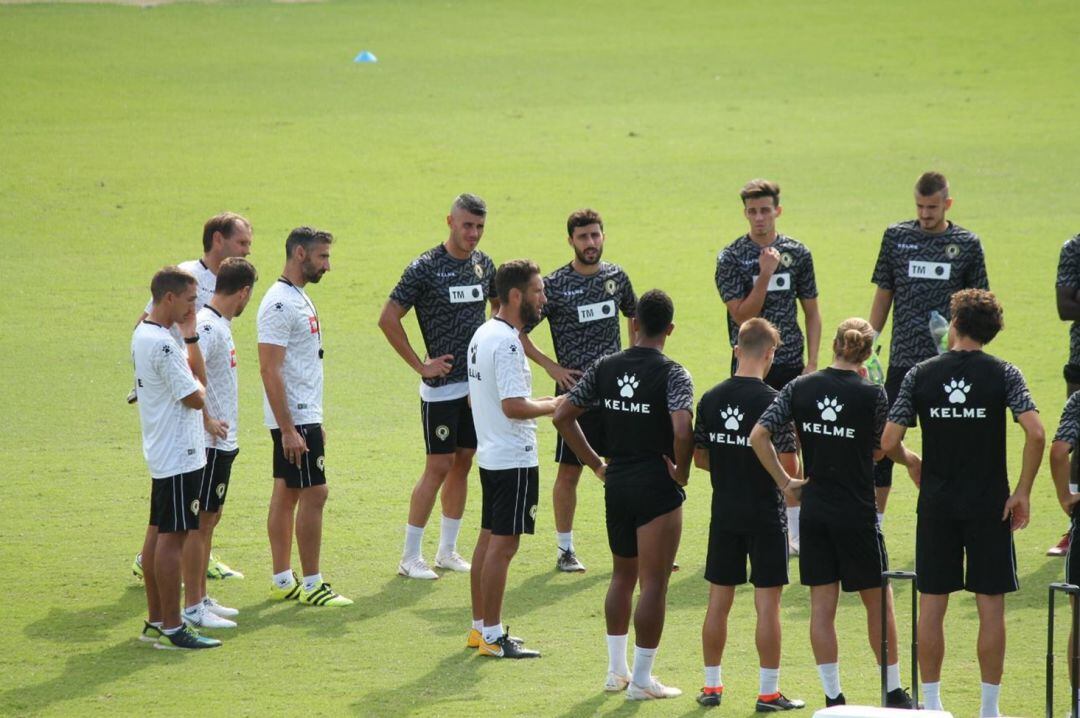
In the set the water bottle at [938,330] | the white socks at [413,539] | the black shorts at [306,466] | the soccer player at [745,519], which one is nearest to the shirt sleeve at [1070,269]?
the water bottle at [938,330]

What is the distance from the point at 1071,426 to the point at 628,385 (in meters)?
2.15

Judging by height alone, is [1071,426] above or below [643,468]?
above

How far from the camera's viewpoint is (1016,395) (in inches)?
269

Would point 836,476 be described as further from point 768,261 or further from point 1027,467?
point 768,261

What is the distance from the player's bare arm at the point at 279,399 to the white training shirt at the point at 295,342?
69mm

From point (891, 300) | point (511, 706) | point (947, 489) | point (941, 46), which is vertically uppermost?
point (941, 46)

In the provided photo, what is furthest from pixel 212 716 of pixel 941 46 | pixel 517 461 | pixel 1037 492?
pixel 941 46

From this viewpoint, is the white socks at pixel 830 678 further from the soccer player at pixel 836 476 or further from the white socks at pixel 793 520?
the white socks at pixel 793 520

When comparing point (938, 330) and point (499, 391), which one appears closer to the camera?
point (499, 391)

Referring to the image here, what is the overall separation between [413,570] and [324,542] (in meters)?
1.00

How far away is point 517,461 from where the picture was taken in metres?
7.98

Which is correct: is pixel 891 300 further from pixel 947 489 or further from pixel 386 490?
pixel 386 490

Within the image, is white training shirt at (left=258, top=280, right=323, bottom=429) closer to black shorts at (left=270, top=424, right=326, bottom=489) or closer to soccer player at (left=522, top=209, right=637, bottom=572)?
black shorts at (left=270, top=424, right=326, bottom=489)

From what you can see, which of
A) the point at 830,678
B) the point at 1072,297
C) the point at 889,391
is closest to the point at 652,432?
the point at 830,678
